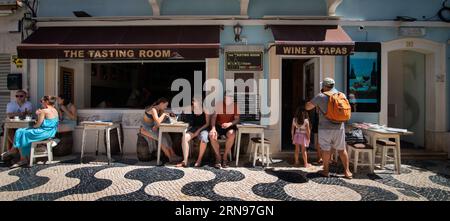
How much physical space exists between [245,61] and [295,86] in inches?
109

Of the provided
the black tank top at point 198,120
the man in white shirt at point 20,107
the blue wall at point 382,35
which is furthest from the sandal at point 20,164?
the blue wall at point 382,35

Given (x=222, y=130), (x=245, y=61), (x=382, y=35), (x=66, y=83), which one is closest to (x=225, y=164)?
(x=222, y=130)

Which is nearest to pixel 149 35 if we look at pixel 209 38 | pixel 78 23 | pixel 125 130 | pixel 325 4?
pixel 209 38

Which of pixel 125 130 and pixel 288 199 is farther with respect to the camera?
pixel 125 130

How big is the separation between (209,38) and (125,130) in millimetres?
3184

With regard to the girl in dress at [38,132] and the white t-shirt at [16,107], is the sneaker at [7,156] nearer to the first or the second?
the girl in dress at [38,132]

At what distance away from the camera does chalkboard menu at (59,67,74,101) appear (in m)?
6.76

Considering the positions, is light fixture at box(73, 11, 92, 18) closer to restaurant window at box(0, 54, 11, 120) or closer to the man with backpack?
restaurant window at box(0, 54, 11, 120)

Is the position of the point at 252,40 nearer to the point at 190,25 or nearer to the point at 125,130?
the point at 190,25

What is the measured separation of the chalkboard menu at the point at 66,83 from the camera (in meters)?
6.76

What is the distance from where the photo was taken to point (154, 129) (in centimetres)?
556

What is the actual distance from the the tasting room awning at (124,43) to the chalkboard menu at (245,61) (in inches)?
28.1

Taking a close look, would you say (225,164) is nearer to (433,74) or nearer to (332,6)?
(332,6)

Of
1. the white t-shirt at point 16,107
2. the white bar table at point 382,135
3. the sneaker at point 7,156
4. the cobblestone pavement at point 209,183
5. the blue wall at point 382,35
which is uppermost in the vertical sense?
the blue wall at point 382,35
